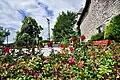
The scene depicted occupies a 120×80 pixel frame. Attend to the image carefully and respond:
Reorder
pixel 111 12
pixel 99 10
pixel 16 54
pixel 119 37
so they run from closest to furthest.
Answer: pixel 16 54 < pixel 119 37 < pixel 111 12 < pixel 99 10

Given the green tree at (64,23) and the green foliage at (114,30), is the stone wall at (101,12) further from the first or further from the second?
the green tree at (64,23)

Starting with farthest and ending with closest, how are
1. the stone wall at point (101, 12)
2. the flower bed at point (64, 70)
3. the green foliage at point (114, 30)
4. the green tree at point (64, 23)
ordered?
1. the green tree at point (64, 23)
2. the stone wall at point (101, 12)
3. the green foliage at point (114, 30)
4. the flower bed at point (64, 70)

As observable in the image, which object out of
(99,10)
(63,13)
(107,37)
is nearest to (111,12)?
(99,10)

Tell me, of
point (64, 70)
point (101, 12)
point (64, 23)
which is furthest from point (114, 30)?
point (64, 23)

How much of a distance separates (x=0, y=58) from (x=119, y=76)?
2315 mm

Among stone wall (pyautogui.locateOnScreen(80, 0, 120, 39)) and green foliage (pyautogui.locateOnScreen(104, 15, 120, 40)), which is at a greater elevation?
stone wall (pyautogui.locateOnScreen(80, 0, 120, 39))

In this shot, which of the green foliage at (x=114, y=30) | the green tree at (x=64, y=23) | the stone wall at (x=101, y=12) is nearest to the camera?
the green foliage at (x=114, y=30)

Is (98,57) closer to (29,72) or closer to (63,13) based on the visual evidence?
(29,72)

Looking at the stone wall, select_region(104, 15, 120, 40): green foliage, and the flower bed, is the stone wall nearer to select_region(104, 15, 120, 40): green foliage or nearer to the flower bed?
Answer: select_region(104, 15, 120, 40): green foliage

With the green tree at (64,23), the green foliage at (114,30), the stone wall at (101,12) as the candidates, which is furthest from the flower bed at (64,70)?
the green tree at (64,23)

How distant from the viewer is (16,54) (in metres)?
5.52

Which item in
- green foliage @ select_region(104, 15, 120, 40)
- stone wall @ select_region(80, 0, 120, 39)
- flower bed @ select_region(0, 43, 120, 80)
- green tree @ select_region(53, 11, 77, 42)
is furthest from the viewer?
green tree @ select_region(53, 11, 77, 42)

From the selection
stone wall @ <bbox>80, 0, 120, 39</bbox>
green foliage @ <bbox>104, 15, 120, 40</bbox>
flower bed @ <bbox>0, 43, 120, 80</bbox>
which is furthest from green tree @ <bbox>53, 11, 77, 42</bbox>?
flower bed @ <bbox>0, 43, 120, 80</bbox>

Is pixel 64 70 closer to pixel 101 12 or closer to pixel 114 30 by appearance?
pixel 114 30
